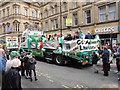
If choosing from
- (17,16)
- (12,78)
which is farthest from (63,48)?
(17,16)

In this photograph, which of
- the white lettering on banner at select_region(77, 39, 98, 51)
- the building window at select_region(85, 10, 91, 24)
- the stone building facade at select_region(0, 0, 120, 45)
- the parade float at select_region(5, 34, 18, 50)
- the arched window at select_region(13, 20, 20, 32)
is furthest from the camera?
the arched window at select_region(13, 20, 20, 32)

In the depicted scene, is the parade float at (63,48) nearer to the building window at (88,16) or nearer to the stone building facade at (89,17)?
the stone building facade at (89,17)

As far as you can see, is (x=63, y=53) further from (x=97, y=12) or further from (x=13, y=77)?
(x=97, y=12)

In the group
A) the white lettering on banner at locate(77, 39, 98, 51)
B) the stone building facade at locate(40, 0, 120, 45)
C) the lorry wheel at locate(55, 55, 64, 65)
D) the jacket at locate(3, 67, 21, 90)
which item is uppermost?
the stone building facade at locate(40, 0, 120, 45)

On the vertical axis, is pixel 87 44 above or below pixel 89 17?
below

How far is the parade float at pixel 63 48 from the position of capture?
22.5 feet

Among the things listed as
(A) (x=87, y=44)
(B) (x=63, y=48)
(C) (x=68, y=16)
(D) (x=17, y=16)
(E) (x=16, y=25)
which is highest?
(D) (x=17, y=16)

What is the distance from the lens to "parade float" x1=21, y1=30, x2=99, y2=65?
686 cm

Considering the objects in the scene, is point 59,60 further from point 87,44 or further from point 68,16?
point 68,16

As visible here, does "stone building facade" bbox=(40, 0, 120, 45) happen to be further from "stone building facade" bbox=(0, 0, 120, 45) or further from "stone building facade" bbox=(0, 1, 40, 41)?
"stone building facade" bbox=(0, 1, 40, 41)

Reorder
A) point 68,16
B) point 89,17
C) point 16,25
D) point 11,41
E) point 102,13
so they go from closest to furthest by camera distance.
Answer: point 11,41
point 102,13
point 89,17
point 68,16
point 16,25

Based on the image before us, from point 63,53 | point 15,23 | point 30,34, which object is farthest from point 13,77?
point 15,23

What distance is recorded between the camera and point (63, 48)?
25.8ft

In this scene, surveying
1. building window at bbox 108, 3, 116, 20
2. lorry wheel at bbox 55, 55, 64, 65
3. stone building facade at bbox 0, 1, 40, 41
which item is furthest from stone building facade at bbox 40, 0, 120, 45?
lorry wheel at bbox 55, 55, 64, 65
